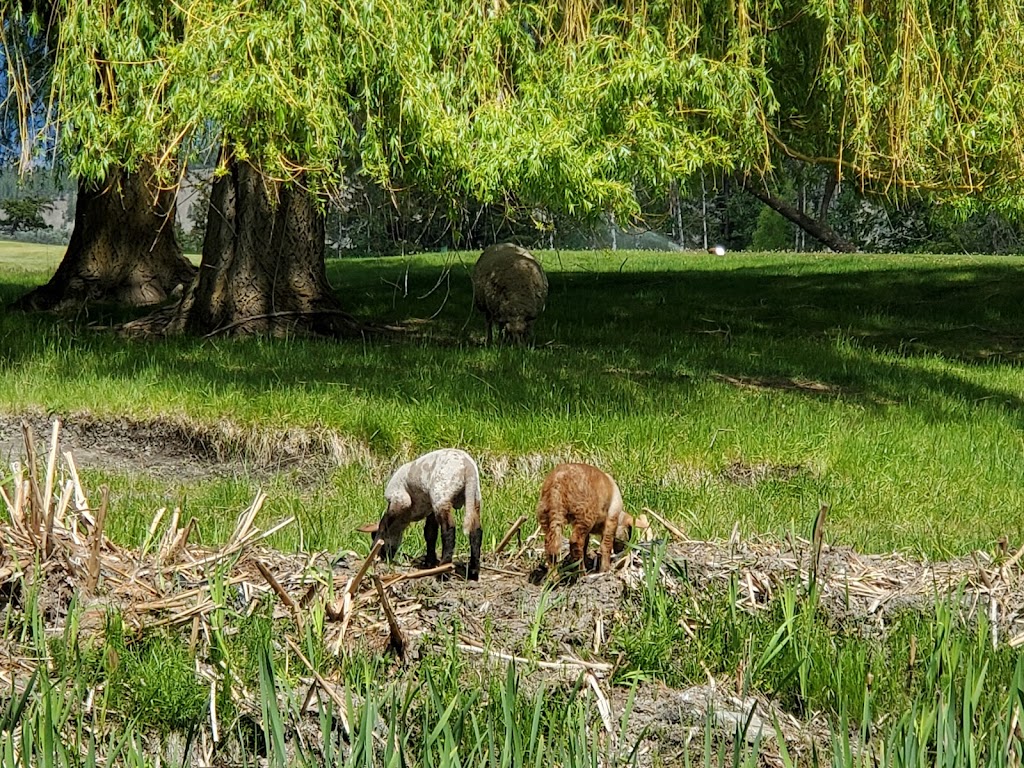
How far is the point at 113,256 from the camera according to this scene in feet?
57.6

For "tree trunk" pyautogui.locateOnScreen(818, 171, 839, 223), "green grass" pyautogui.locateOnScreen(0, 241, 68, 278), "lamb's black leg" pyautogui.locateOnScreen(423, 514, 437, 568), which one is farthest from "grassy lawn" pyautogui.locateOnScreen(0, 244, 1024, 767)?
"green grass" pyautogui.locateOnScreen(0, 241, 68, 278)

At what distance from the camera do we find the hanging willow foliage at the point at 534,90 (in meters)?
8.03

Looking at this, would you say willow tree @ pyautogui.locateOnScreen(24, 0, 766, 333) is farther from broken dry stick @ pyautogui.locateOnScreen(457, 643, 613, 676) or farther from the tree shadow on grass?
broken dry stick @ pyautogui.locateOnScreen(457, 643, 613, 676)

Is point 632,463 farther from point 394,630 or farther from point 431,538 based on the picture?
point 394,630

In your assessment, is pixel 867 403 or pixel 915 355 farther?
pixel 915 355

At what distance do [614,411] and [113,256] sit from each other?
1047cm

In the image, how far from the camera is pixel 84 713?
11.9 feet

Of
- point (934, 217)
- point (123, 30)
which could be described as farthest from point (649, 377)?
point (123, 30)

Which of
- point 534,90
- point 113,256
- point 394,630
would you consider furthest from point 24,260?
point 394,630

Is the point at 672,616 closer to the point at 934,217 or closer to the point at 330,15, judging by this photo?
the point at 330,15

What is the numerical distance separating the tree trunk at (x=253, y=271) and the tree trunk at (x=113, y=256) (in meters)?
3.79

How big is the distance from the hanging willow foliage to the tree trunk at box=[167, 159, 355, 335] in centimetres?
330

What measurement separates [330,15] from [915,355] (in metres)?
8.58

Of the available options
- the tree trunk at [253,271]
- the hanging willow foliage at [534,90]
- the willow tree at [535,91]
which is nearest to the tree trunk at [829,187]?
the willow tree at [535,91]
